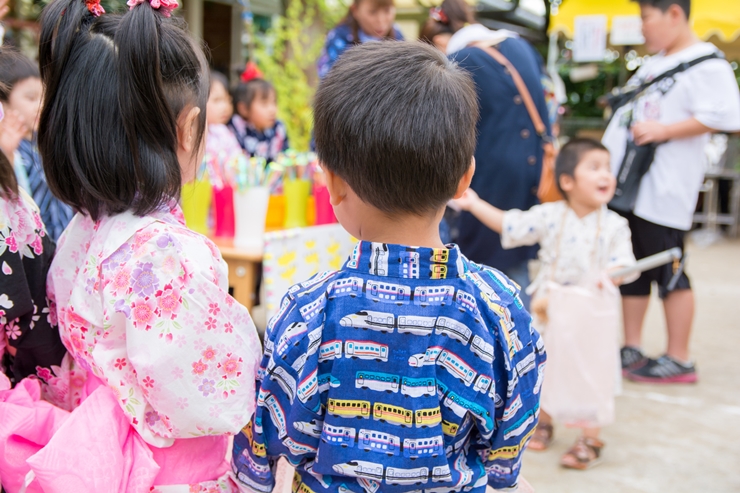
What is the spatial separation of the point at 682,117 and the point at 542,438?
1822mm

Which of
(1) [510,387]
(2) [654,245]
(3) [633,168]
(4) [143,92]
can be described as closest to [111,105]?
(4) [143,92]

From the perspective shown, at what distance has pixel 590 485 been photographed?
8.23 ft

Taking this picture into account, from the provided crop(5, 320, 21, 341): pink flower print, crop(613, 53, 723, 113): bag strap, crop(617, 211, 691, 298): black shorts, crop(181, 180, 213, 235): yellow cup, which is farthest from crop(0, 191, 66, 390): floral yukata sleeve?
crop(613, 53, 723, 113): bag strap

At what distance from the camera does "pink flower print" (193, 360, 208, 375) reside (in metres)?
1.13

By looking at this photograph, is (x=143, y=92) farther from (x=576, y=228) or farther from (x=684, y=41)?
(x=684, y=41)

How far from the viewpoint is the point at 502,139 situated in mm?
3123

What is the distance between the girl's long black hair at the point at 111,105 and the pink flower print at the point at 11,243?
12 cm

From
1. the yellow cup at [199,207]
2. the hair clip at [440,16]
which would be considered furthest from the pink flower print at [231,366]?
the hair clip at [440,16]

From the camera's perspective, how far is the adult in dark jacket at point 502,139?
3080 mm

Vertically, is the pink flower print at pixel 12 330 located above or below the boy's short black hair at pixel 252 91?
below

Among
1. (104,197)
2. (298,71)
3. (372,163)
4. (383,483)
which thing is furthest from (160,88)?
(298,71)

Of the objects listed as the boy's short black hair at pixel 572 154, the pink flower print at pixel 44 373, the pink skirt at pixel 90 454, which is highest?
the boy's short black hair at pixel 572 154

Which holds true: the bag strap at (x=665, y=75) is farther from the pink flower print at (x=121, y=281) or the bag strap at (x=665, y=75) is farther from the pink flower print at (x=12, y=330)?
the pink flower print at (x=12, y=330)

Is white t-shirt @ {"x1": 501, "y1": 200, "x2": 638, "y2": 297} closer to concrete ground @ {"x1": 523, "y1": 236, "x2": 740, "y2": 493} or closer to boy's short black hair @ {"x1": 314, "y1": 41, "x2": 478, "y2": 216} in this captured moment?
concrete ground @ {"x1": 523, "y1": 236, "x2": 740, "y2": 493}
